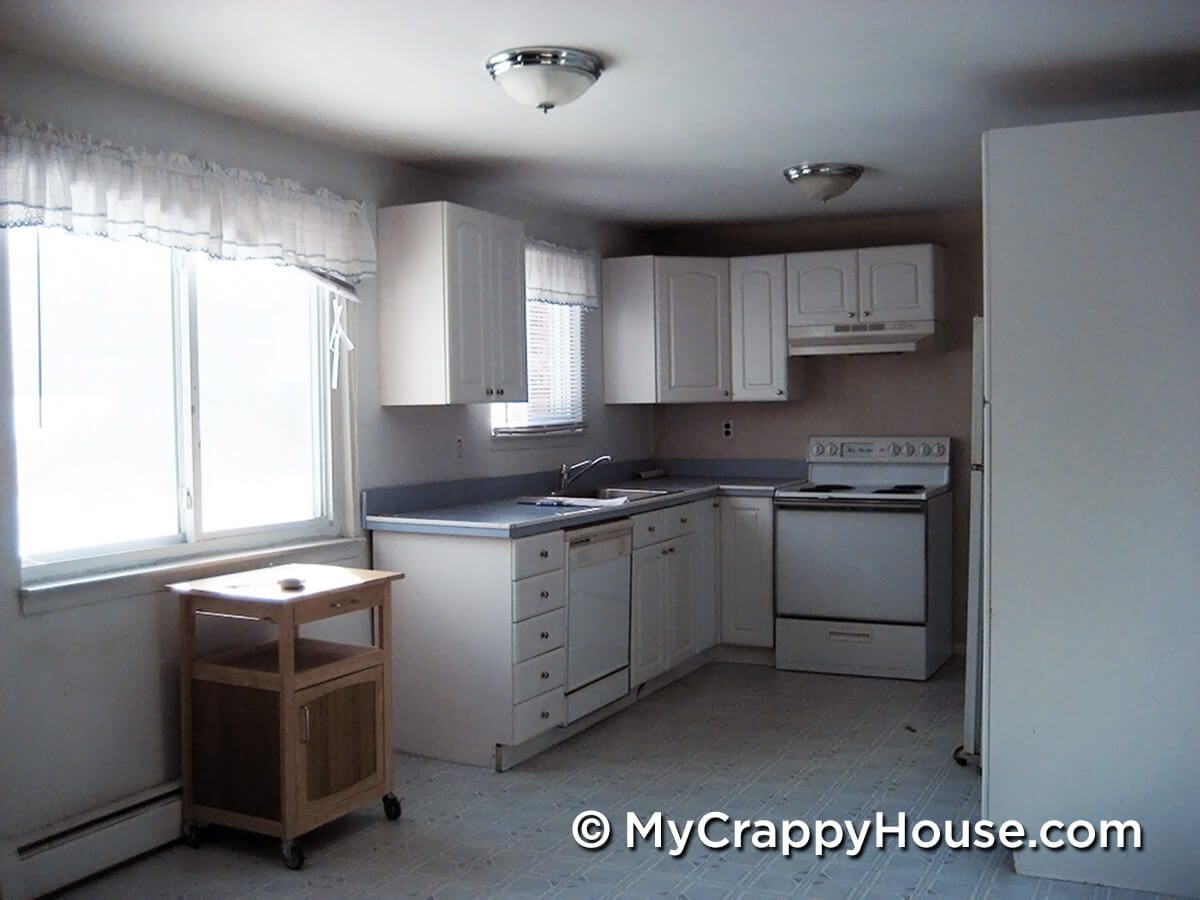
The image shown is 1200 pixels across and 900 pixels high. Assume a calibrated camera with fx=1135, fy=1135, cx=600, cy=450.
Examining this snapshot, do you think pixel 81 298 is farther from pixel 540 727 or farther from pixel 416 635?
pixel 540 727

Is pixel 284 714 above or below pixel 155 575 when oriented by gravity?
below

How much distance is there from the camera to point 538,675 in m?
4.18

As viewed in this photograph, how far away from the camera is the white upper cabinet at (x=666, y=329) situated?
5965mm

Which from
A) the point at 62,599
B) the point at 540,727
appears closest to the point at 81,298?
the point at 62,599

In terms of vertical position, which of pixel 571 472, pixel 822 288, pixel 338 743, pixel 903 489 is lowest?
pixel 338 743

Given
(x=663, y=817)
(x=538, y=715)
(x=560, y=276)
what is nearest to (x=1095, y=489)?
(x=663, y=817)

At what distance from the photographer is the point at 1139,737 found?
120 inches

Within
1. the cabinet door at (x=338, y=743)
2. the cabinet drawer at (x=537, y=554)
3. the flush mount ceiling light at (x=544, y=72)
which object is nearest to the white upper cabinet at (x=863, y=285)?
the cabinet drawer at (x=537, y=554)

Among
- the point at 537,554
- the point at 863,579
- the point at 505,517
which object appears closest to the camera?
the point at 537,554

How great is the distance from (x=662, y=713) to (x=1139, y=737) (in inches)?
85.8

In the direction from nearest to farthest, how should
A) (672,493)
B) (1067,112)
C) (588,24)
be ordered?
(588,24) → (1067,112) → (672,493)

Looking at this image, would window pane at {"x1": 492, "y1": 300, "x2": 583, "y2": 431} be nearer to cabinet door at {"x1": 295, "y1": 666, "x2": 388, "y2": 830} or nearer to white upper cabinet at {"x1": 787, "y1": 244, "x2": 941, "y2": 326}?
white upper cabinet at {"x1": 787, "y1": 244, "x2": 941, "y2": 326}

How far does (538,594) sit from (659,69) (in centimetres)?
190

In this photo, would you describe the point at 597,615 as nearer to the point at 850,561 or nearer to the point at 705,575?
the point at 705,575
